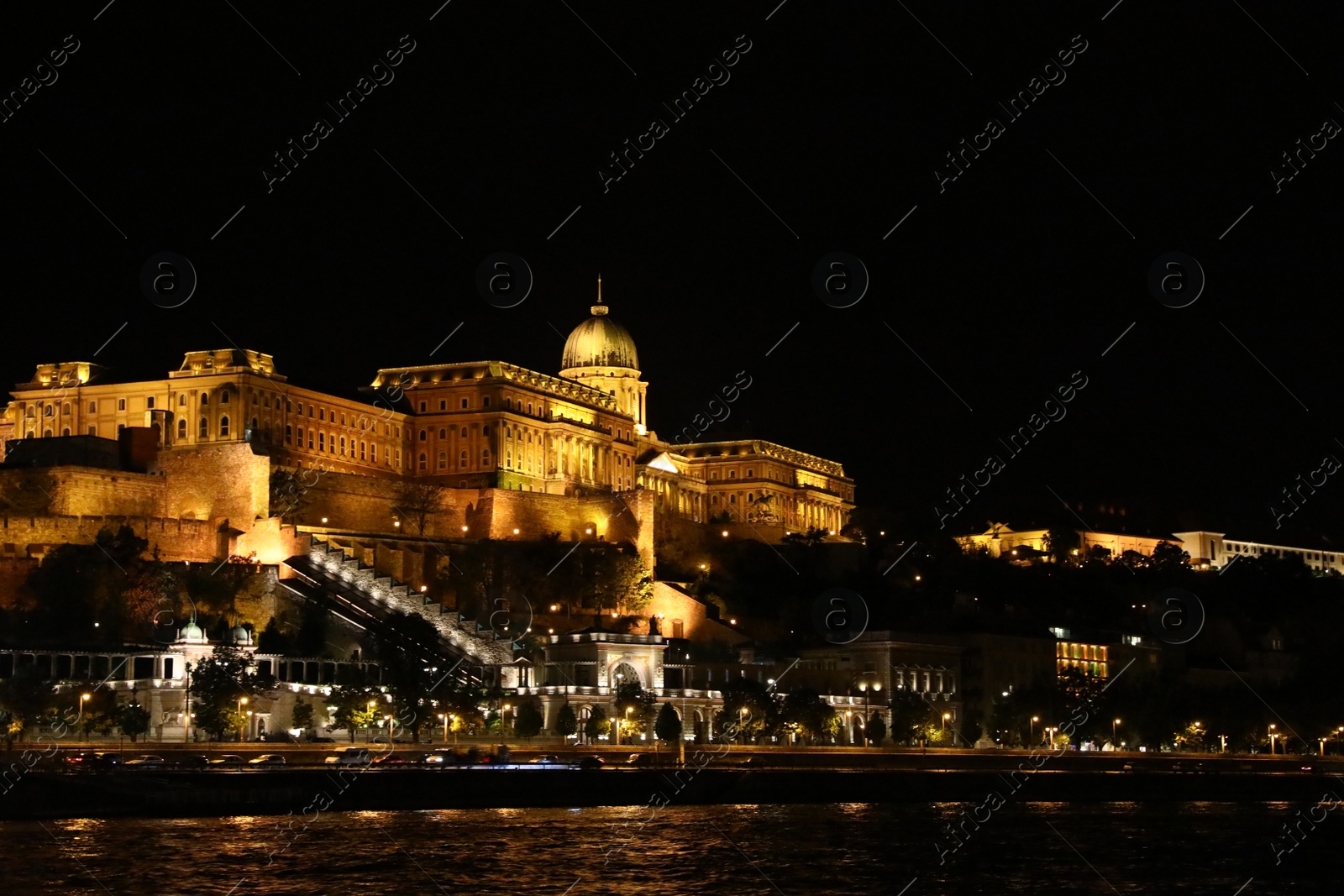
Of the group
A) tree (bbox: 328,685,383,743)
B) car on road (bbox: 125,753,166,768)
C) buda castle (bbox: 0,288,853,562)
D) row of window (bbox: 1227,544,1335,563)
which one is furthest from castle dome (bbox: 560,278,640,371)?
car on road (bbox: 125,753,166,768)

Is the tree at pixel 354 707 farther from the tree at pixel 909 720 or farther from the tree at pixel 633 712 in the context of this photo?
the tree at pixel 909 720

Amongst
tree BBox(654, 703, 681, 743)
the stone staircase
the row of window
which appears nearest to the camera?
tree BBox(654, 703, 681, 743)

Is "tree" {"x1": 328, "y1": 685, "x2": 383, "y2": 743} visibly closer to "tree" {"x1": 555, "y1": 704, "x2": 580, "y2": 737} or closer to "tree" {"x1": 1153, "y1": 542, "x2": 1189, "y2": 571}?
"tree" {"x1": 555, "y1": 704, "x2": 580, "y2": 737}

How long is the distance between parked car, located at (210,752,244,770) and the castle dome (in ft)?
308

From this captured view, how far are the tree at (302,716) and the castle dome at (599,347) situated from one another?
269 feet

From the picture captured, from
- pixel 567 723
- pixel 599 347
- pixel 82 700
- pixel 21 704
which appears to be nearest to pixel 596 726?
A: pixel 567 723

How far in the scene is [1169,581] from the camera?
152 metres

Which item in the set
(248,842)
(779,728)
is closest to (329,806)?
(248,842)

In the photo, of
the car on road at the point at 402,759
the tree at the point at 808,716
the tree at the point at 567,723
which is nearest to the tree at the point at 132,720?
the car on road at the point at 402,759

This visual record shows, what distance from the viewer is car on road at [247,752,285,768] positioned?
71.0 meters

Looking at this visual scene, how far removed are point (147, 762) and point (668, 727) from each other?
100 feet

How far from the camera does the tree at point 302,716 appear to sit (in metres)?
85.8

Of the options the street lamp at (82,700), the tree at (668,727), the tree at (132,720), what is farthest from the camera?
the tree at (668,727)

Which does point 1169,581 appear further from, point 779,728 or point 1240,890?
point 1240,890
